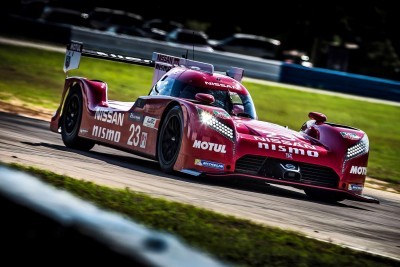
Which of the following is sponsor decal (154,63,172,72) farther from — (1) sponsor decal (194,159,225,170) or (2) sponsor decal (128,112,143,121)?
(1) sponsor decal (194,159,225,170)

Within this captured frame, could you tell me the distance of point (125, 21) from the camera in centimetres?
5316

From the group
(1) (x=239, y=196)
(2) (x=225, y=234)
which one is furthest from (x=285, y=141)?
(2) (x=225, y=234)

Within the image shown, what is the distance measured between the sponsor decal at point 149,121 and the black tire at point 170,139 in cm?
16

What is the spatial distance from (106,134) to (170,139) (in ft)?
4.99

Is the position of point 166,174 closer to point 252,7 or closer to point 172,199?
point 172,199

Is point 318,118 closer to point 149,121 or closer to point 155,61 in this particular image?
point 149,121

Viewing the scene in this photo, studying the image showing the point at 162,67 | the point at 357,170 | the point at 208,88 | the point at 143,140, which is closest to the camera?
the point at 357,170

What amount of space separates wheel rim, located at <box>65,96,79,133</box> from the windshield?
1517 millimetres

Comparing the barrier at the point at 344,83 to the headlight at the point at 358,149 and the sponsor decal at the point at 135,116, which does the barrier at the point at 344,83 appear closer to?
the headlight at the point at 358,149

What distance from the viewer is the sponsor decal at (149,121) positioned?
11680mm

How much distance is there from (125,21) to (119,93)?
3030cm

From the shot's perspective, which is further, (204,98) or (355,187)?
(355,187)

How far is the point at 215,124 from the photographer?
10.9 meters

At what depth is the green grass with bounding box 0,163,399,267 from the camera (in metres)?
6.92
